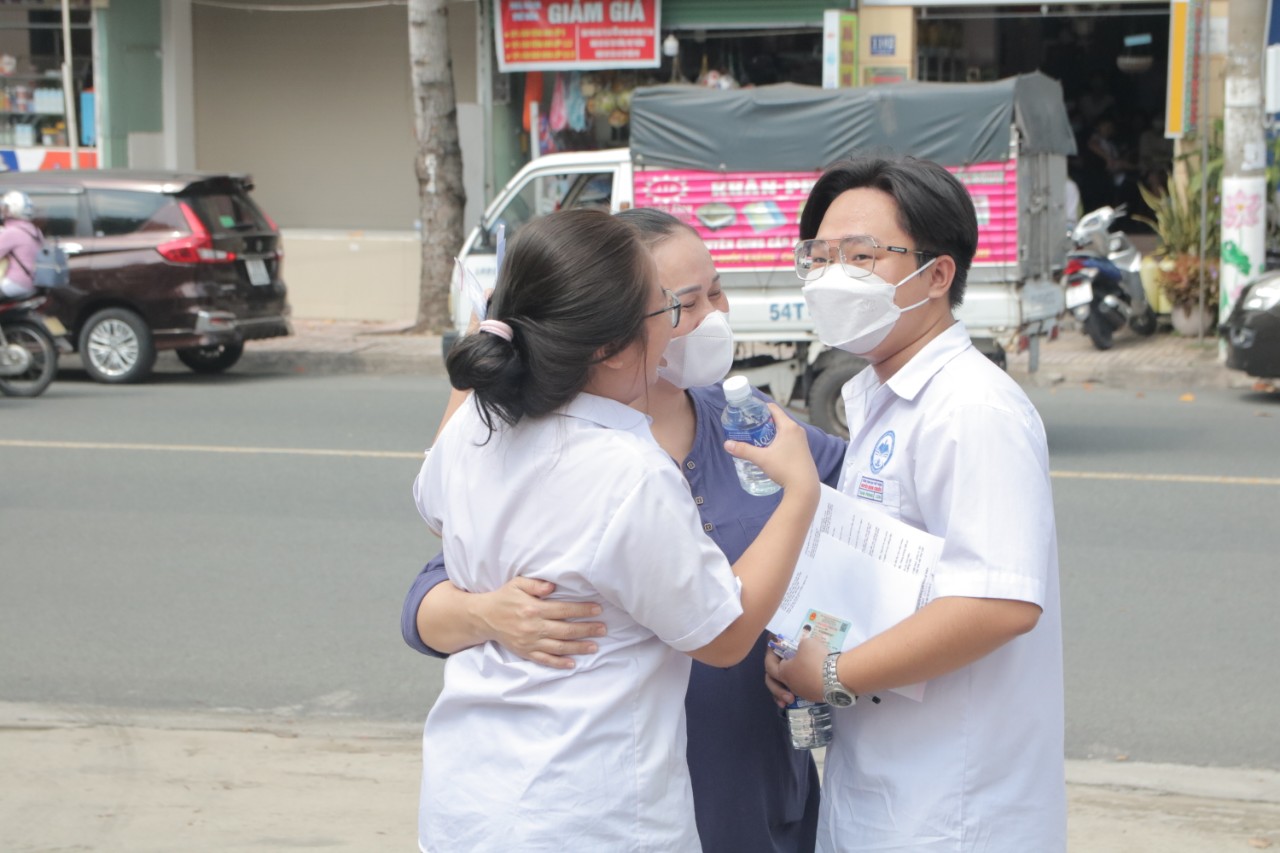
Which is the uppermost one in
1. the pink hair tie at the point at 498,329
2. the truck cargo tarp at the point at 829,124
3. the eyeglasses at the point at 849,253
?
the truck cargo tarp at the point at 829,124

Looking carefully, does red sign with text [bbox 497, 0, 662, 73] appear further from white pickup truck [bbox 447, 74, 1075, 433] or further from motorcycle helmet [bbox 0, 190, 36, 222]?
motorcycle helmet [bbox 0, 190, 36, 222]

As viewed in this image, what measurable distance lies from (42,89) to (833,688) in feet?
57.0

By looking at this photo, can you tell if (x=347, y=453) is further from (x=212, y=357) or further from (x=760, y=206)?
(x=212, y=357)

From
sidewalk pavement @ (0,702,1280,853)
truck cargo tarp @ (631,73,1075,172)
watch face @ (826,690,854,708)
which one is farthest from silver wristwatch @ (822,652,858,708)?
truck cargo tarp @ (631,73,1075,172)

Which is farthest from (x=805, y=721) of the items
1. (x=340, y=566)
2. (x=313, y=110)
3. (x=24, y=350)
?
(x=313, y=110)

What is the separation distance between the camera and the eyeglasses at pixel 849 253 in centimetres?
224

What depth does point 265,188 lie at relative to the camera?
18.2 meters

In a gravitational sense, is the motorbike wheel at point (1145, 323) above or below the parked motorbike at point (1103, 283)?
below

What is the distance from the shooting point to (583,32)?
15.8 metres

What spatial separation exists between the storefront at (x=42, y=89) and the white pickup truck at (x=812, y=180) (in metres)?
9.38

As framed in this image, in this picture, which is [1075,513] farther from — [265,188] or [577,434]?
[265,188]

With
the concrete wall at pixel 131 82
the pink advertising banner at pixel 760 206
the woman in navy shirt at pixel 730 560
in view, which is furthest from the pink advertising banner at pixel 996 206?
the concrete wall at pixel 131 82

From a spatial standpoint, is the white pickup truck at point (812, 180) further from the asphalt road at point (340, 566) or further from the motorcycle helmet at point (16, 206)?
the motorcycle helmet at point (16, 206)

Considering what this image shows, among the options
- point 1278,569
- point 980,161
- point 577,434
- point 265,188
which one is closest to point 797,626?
point 577,434
